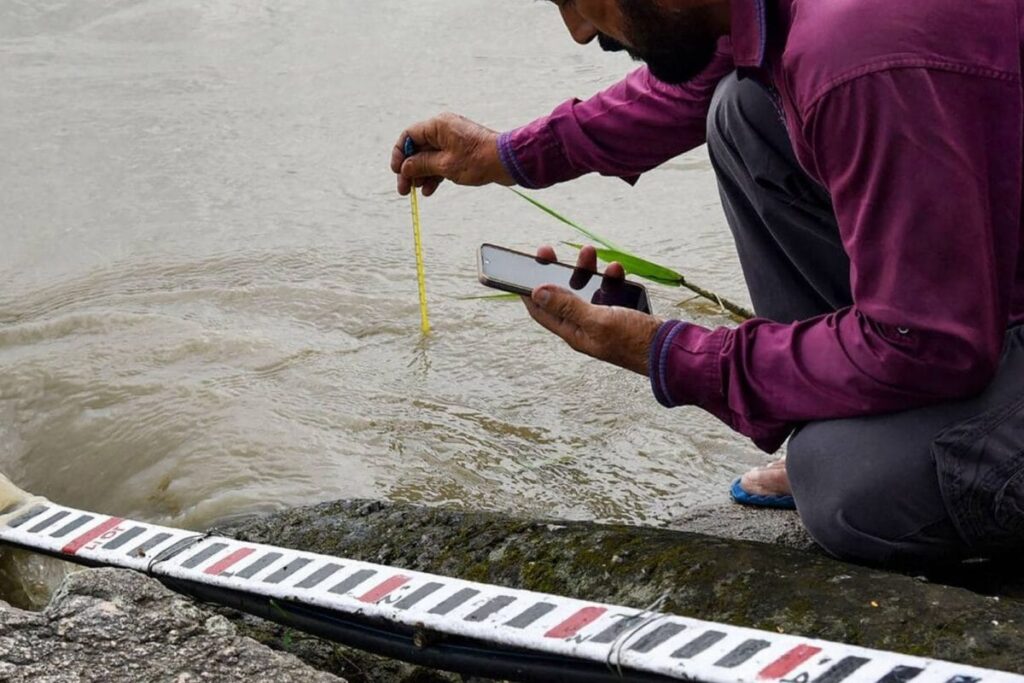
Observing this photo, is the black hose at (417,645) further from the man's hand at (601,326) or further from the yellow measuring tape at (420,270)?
the yellow measuring tape at (420,270)

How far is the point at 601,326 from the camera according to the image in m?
2.29

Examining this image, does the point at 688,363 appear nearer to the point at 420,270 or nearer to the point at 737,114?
the point at 737,114

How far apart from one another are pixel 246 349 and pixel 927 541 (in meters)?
2.11

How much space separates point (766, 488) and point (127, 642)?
4.47 ft

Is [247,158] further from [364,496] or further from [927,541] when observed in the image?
[927,541]

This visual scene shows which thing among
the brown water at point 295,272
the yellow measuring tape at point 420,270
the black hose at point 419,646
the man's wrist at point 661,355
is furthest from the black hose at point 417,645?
the yellow measuring tape at point 420,270

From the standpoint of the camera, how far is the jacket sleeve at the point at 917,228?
6.13ft

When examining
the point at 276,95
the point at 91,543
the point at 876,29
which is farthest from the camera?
the point at 276,95

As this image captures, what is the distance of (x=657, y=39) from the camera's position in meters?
2.15

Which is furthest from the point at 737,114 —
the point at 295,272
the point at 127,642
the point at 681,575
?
the point at 295,272

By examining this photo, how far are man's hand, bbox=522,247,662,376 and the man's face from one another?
410 mm

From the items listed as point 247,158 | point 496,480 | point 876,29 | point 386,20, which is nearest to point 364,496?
point 496,480

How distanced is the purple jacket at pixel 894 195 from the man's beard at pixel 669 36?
0.07m

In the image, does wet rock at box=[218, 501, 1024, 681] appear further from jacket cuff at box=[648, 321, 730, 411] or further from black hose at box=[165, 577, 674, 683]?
jacket cuff at box=[648, 321, 730, 411]
